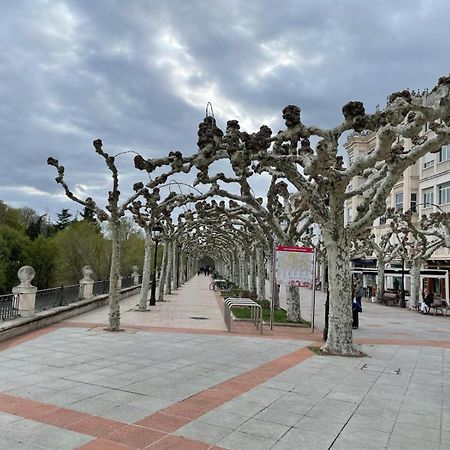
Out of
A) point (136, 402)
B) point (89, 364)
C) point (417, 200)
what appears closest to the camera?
point (136, 402)

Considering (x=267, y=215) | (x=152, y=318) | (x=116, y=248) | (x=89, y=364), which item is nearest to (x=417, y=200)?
(x=267, y=215)

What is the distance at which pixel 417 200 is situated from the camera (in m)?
41.5

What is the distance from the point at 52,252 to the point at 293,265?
86.1ft

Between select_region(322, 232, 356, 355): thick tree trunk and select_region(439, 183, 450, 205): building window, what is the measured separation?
27.4 meters

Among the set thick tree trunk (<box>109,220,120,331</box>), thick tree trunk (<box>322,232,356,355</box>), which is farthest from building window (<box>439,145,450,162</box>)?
thick tree trunk (<box>109,220,120,331</box>)

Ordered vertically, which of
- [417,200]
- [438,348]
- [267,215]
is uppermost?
[417,200]

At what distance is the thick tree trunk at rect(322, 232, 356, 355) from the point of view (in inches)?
451

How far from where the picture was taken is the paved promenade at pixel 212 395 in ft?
17.7

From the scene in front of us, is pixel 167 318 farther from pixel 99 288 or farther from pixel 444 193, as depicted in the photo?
pixel 444 193

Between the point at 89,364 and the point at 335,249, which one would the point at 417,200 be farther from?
the point at 89,364

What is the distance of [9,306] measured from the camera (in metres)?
13.5

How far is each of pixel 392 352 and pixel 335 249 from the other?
339 centimetres

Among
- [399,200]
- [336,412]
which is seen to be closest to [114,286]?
[336,412]

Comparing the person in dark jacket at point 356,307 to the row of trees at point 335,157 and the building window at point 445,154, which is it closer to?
the row of trees at point 335,157
